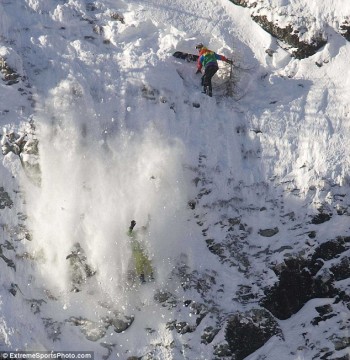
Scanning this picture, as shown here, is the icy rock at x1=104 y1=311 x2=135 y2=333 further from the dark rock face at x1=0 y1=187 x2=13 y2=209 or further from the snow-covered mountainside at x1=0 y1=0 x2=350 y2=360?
the dark rock face at x1=0 y1=187 x2=13 y2=209

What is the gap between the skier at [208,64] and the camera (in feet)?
61.1

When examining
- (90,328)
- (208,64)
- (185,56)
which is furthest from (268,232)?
(185,56)

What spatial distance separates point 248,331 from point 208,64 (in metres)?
5.84

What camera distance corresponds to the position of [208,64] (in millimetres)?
18609

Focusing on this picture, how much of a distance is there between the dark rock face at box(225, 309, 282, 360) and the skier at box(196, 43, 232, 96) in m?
5.09

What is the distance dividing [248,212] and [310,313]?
247 centimetres

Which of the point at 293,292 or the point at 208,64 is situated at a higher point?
the point at 208,64

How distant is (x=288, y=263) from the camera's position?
1756 centimetres

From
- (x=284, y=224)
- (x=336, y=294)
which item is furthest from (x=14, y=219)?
(x=336, y=294)

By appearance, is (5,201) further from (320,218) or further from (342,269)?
(342,269)

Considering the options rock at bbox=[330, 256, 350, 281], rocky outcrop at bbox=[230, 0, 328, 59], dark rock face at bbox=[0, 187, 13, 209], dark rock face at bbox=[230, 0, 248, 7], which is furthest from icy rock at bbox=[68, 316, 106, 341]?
dark rock face at bbox=[230, 0, 248, 7]

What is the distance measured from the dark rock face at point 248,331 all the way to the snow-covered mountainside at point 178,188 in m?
0.03

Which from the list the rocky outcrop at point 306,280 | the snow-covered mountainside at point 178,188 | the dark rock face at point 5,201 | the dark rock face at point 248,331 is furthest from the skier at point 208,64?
the dark rock face at point 248,331

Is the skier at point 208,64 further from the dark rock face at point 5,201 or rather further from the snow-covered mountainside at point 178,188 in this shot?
the dark rock face at point 5,201
